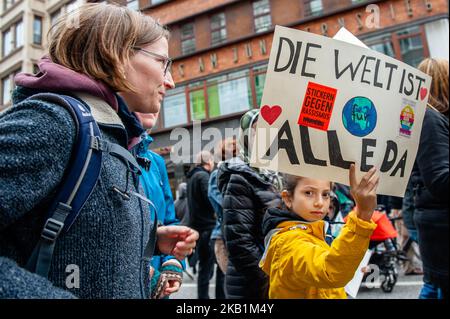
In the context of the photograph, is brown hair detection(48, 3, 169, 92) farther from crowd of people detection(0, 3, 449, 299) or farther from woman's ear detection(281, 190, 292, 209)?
woman's ear detection(281, 190, 292, 209)

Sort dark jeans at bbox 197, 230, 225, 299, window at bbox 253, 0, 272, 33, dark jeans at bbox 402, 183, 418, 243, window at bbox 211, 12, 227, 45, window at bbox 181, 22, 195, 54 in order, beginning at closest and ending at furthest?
dark jeans at bbox 402, 183, 418, 243, dark jeans at bbox 197, 230, 225, 299, window at bbox 253, 0, 272, 33, window at bbox 211, 12, 227, 45, window at bbox 181, 22, 195, 54

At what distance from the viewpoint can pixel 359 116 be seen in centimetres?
113

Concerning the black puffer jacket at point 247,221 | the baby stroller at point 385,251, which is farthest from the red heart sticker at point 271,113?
the baby stroller at point 385,251

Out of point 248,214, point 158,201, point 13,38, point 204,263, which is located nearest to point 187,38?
point 13,38

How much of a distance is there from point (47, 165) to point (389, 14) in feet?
37.1

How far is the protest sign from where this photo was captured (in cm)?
109

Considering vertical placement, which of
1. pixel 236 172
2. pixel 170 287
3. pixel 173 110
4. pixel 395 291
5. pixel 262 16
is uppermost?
pixel 262 16

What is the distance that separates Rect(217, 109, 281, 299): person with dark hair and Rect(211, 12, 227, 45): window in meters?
11.6

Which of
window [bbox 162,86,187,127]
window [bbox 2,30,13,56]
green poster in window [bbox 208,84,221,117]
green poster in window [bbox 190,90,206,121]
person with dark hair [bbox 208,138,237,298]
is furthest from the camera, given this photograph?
green poster in window [bbox 208,84,221,117]

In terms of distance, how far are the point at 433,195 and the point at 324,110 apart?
0.98 meters

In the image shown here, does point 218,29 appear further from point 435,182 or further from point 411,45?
point 435,182

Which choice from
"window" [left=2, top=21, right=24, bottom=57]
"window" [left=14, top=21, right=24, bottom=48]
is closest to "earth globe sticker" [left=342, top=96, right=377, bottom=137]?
"window" [left=2, top=21, right=24, bottom=57]
